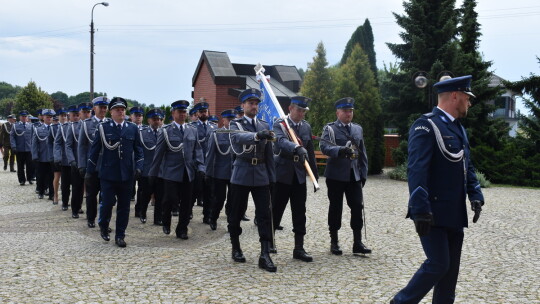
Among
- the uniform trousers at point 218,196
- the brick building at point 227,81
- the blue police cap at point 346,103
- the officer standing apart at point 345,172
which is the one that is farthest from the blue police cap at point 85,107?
the brick building at point 227,81

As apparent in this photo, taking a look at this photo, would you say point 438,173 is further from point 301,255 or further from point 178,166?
point 178,166

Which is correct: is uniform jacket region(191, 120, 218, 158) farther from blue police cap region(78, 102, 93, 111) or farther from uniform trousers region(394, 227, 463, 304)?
uniform trousers region(394, 227, 463, 304)

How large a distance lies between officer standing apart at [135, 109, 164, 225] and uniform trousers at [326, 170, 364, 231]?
3.57 metres

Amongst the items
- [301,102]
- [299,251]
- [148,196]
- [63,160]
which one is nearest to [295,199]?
[299,251]

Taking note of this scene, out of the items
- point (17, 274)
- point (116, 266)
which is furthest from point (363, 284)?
point (17, 274)

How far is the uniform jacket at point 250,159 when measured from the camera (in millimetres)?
6761

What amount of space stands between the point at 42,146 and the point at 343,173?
8.75m

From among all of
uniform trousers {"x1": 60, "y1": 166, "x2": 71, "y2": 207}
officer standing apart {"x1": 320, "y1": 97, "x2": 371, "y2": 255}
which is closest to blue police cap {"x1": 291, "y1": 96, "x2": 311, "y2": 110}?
officer standing apart {"x1": 320, "y1": 97, "x2": 371, "y2": 255}

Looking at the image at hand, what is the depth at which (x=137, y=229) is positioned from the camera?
9469mm

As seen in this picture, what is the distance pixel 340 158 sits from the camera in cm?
746

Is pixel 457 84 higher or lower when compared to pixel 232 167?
higher

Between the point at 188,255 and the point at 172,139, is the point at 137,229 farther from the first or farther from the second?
the point at 188,255

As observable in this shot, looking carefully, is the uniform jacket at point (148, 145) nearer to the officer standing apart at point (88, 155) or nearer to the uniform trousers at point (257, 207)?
the officer standing apart at point (88, 155)

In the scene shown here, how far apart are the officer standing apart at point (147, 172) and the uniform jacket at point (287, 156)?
3.19 metres
